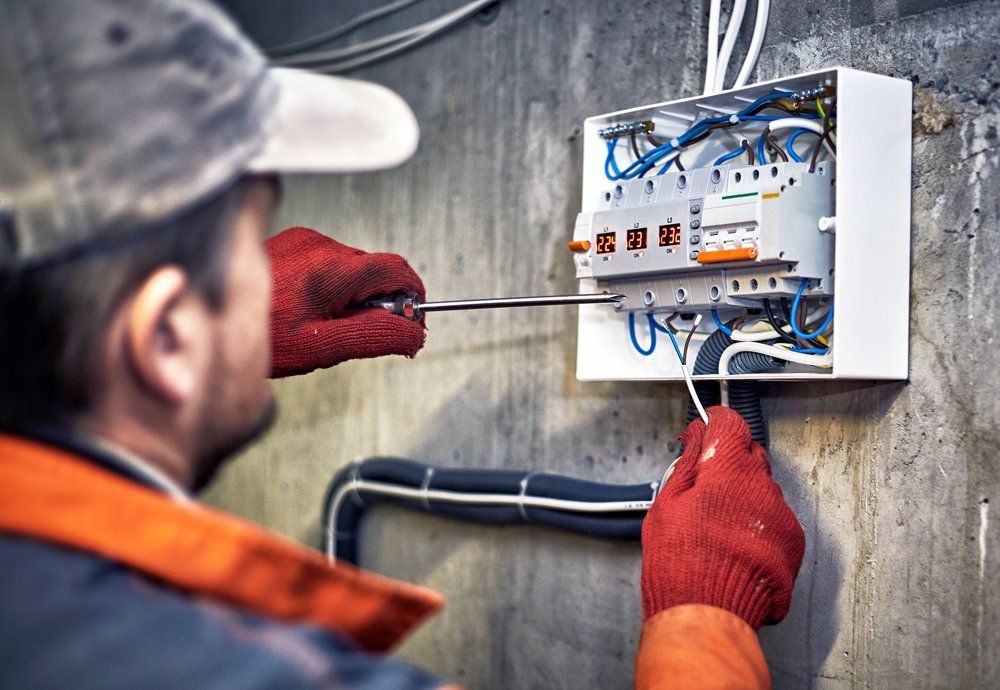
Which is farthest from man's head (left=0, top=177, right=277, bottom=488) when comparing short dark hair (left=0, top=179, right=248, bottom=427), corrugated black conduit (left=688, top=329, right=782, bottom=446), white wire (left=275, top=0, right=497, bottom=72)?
white wire (left=275, top=0, right=497, bottom=72)

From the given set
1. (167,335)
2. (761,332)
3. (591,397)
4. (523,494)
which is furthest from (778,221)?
(167,335)

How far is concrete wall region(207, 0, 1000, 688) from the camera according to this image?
128cm

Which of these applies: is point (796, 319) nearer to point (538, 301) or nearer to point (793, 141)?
point (793, 141)

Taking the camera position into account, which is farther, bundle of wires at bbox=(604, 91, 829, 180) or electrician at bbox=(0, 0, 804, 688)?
bundle of wires at bbox=(604, 91, 829, 180)

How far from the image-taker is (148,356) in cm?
58

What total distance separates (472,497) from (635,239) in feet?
2.20

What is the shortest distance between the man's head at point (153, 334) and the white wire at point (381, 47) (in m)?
1.46

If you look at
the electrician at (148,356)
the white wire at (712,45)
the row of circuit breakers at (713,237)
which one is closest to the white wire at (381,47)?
the white wire at (712,45)

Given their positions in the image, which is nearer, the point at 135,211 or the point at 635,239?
the point at 135,211

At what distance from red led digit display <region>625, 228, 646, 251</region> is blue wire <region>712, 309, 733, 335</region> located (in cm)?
15

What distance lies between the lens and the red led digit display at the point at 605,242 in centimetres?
145

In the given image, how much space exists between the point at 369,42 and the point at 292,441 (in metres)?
0.96

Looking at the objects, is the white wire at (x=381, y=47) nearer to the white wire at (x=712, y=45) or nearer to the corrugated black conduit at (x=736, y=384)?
the white wire at (x=712, y=45)

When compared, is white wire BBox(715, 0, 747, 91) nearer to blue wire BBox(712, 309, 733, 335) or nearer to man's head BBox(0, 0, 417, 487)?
blue wire BBox(712, 309, 733, 335)
